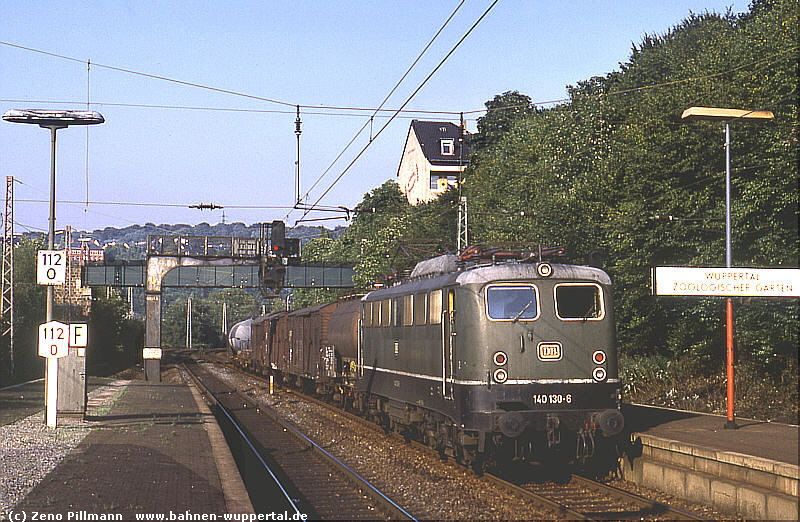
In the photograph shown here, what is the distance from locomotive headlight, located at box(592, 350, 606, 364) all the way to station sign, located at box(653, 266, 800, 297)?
267 centimetres

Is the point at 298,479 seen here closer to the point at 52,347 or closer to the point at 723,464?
the point at 723,464

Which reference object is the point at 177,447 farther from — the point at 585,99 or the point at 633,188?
the point at 585,99

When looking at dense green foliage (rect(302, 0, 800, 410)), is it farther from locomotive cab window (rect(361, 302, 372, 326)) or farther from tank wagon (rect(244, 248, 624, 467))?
tank wagon (rect(244, 248, 624, 467))

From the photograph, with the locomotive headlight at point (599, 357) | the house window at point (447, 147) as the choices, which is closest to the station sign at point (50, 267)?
the locomotive headlight at point (599, 357)

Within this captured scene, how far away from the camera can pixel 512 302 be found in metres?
14.4

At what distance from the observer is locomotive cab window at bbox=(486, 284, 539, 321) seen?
1430cm

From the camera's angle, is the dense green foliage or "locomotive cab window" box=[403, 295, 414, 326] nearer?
"locomotive cab window" box=[403, 295, 414, 326]

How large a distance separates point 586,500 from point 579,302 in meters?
3.33

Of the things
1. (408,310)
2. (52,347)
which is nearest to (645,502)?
(408,310)

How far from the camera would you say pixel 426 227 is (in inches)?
2341

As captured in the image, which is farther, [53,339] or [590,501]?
[53,339]

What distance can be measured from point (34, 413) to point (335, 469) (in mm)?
12397

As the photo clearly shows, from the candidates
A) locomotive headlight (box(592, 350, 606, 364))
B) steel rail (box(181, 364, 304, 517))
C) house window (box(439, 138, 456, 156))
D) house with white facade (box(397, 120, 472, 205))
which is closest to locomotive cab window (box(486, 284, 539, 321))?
locomotive headlight (box(592, 350, 606, 364))

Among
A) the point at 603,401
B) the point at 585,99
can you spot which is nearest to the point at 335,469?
the point at 603,401
